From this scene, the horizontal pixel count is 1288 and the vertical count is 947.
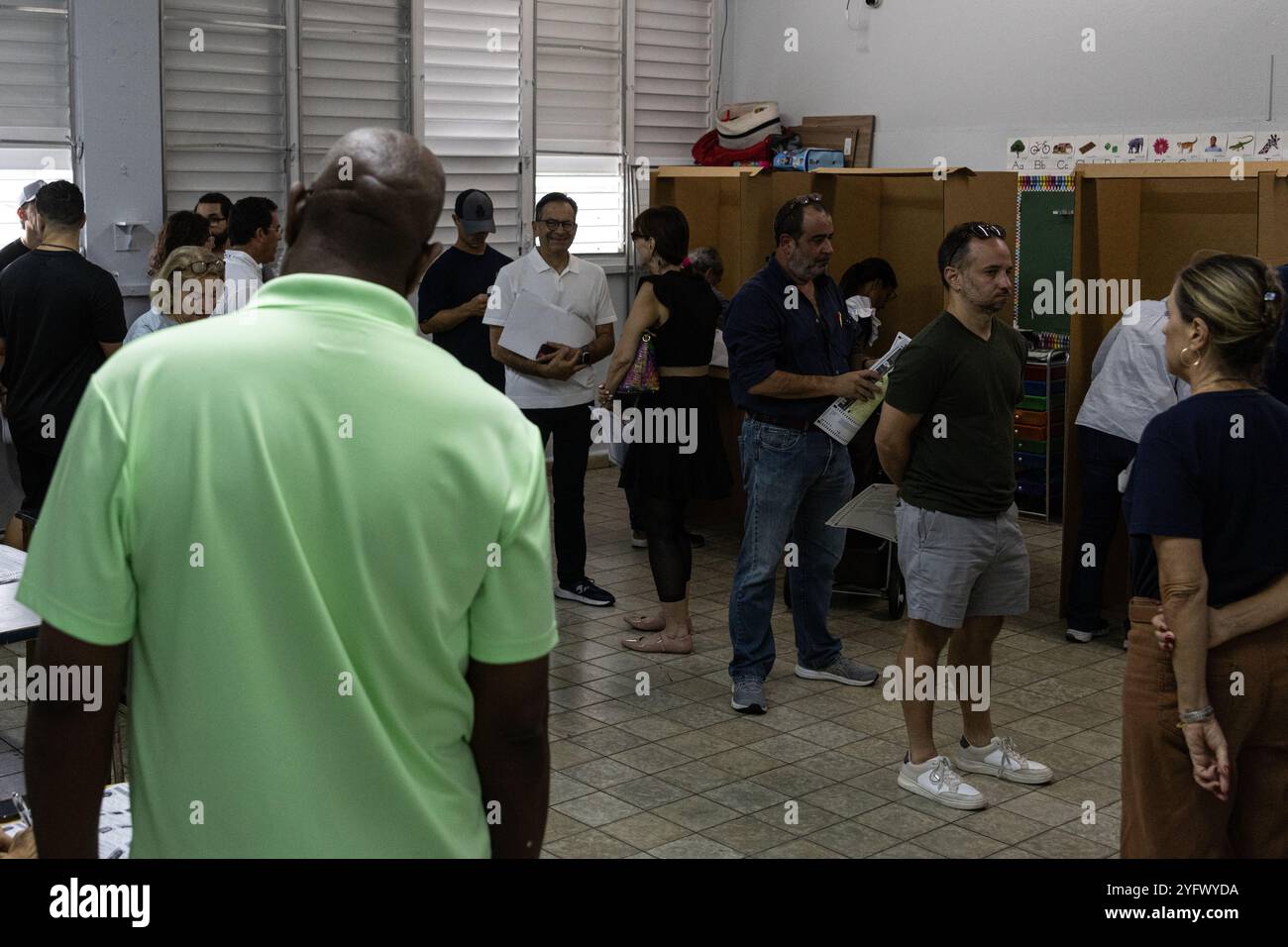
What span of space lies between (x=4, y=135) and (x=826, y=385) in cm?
512

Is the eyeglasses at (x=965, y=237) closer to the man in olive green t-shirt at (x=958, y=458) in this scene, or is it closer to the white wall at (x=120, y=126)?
the man in olive green t-shirt at (x=958, y=458)

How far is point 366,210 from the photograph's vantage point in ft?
4.98

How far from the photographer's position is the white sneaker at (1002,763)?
4.48 meters

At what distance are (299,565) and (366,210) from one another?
15.6 inches

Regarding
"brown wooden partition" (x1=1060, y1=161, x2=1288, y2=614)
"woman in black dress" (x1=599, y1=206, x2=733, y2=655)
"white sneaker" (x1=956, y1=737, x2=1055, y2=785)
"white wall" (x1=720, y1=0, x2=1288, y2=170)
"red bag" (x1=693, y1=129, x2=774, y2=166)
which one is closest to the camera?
"white sneaker" (x1=956, y1=737, x2=1055, y2=785)

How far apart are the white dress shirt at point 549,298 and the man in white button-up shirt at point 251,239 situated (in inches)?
39.6

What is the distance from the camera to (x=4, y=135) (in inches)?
297

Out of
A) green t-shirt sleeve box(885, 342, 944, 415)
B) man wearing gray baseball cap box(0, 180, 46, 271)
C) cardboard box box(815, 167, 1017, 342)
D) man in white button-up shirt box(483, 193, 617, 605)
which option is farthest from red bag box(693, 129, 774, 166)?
green t-shirt sleeve box(885, 342, 944, 415)

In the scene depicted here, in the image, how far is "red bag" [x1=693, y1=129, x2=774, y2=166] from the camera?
1009 centimetres

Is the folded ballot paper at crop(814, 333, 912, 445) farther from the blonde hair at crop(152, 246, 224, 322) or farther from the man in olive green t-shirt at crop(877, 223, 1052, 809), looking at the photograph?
the blonde hair at crop(152, 246, 224, 322)

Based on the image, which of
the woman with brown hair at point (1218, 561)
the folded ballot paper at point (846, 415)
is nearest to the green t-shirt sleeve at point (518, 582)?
the woman with brown hair at point (1218, 561)

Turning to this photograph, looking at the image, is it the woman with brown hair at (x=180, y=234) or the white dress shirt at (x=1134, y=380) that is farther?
the woman with brown hair at (x=180, y=234)

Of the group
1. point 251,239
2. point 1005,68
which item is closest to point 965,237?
point 251,239
